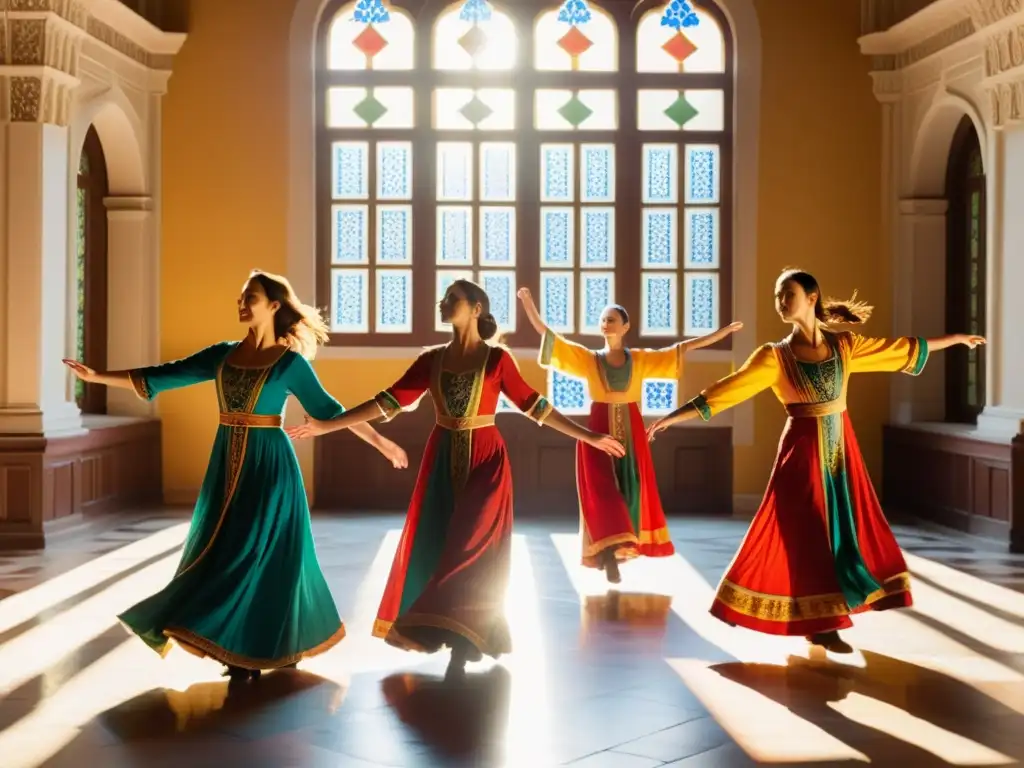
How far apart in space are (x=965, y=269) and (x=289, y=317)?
654 cm

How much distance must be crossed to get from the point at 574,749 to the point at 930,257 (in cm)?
711

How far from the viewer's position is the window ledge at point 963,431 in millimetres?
8258

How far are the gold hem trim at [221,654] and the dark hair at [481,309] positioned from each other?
1.22m

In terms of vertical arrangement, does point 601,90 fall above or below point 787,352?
above

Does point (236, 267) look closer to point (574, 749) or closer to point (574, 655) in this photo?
A: point (574, 655)

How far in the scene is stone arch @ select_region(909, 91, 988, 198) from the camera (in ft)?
31.5

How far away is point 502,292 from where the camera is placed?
33.8 ft

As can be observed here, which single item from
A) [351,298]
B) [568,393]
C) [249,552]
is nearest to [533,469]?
[568,393]

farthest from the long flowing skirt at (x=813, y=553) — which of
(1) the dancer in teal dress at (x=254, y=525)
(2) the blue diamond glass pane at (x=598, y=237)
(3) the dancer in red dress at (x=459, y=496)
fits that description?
(2) the blue diamond glass pane at (x=598, y=237)

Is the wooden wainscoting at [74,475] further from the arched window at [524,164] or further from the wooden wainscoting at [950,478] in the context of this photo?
the wooden wainscoting at [950,478]

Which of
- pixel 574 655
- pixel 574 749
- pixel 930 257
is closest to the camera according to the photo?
pixel 574 749

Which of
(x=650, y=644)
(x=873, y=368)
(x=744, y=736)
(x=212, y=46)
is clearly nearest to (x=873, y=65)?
(x=212, y=46)

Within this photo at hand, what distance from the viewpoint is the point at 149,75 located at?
1009cm

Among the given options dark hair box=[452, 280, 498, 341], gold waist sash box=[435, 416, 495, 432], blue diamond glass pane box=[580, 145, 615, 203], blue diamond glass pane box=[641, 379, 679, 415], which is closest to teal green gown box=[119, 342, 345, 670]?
gold waist sash box=[435, 416, 495, 432]
